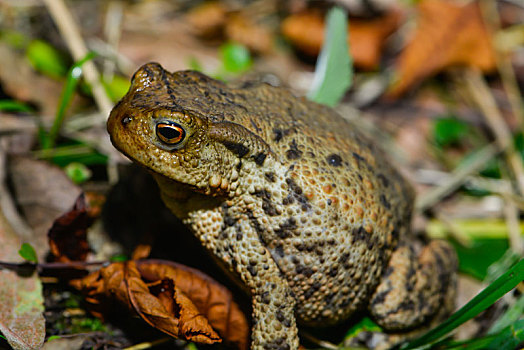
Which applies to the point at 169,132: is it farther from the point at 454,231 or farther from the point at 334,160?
the point at 454,231

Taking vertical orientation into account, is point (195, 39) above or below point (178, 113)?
above

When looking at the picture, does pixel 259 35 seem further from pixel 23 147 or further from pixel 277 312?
pixel 277 312

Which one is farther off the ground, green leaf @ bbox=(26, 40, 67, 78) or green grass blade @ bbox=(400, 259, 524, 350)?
green leaf @ bbox=(26, 40, 67, 78)

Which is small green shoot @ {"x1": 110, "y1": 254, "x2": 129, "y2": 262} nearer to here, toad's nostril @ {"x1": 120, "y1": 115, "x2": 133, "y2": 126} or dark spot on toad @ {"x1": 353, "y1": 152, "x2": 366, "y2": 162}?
toad's nostril @ {"x1": 120, "y1": 115, "x2": 133, "y2": 126}

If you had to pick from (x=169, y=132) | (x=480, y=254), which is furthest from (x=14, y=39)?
(x=480, y=254)

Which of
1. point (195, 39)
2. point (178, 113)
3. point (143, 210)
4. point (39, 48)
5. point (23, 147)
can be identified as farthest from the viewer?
point (195, 39)

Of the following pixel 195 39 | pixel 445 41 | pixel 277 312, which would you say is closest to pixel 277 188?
pixel 277 312

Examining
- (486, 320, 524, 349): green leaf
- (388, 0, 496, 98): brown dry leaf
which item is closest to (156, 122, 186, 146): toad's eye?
(486, 320, 524, 349): green leaf
